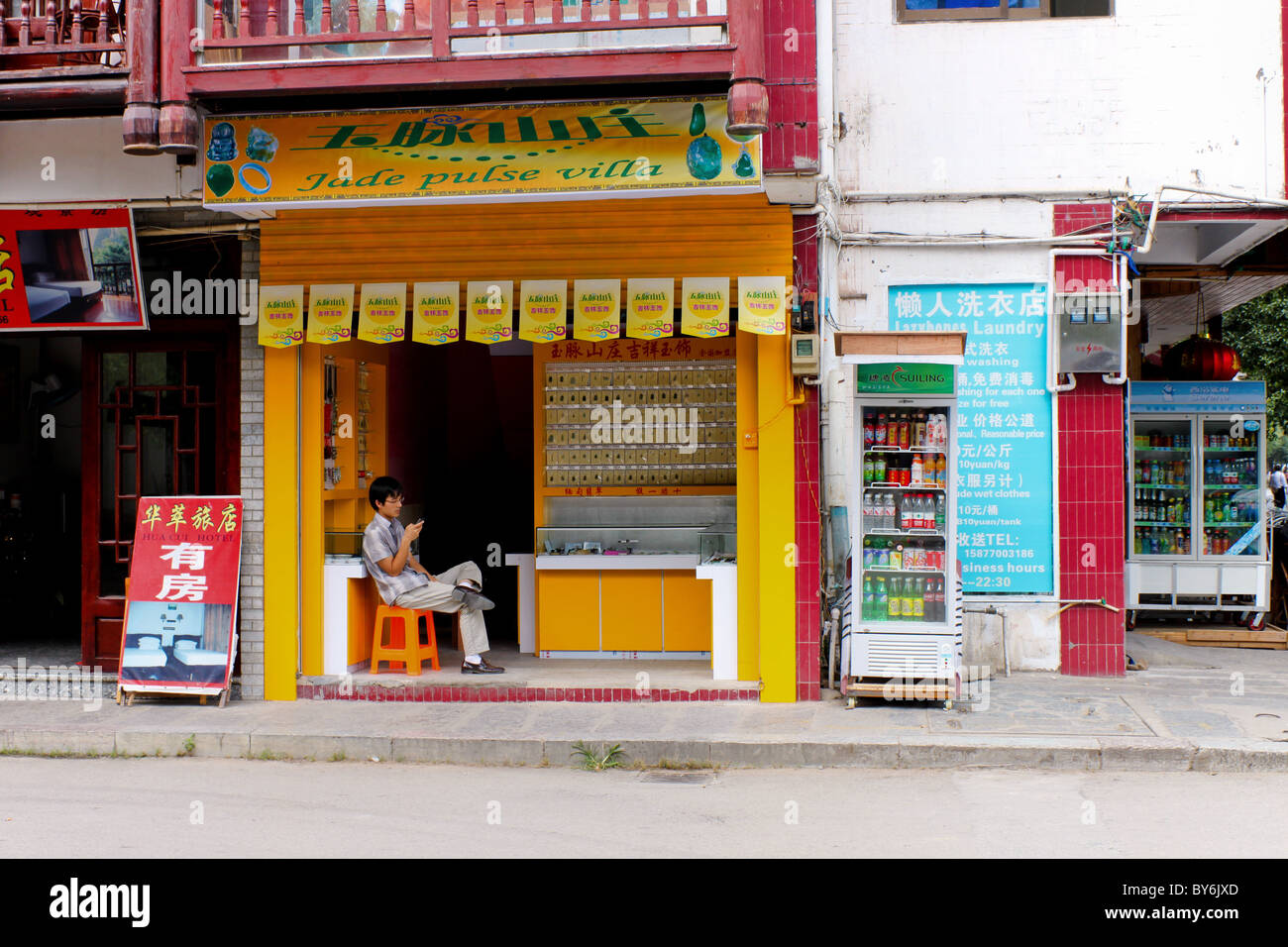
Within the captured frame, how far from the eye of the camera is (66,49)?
29.0 feet

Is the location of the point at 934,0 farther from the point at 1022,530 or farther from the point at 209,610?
the point at 209,610

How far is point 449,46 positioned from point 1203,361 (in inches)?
374

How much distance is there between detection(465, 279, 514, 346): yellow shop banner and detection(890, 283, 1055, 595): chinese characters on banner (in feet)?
11.8

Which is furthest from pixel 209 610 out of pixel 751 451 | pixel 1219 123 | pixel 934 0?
pixel 1219 123

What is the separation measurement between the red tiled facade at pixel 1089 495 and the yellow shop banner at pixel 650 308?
11.6 ft

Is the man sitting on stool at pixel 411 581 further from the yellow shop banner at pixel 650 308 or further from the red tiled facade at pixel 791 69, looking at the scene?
the red tiled facade at pixel 791 69

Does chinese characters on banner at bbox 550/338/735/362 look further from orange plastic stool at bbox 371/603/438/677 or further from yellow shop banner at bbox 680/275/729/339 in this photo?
orange plastic stool at bbox 371/603/438/677

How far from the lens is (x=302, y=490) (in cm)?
1018

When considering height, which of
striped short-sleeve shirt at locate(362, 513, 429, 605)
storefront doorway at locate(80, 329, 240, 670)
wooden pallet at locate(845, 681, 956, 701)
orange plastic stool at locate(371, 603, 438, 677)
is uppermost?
storefront doorway at locate(80, 329, 240, 670)

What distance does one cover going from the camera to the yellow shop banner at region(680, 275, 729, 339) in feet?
30.9

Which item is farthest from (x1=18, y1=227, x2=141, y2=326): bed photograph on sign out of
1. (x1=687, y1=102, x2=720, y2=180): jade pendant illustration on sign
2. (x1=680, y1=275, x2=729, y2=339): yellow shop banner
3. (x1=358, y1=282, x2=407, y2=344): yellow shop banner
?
(x1=687, y1=102, x2=720, y2=180): jade pendant illustration on sign

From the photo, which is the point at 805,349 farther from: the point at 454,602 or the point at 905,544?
the point at 454,602

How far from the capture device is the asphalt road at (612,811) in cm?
608

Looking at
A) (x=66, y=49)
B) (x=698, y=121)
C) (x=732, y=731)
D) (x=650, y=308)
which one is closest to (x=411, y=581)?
(x=650, y=308)
